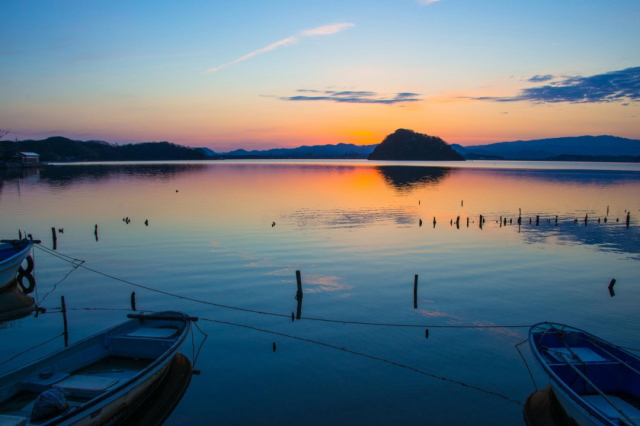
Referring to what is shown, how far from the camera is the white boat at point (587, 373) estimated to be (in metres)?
10.3

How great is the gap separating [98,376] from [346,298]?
1240cm

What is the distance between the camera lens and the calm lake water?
13047 mm

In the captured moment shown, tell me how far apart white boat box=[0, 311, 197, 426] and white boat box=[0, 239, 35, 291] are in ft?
41.0

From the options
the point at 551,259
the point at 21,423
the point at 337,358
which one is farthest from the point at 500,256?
the point at 21,423

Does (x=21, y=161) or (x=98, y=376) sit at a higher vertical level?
(x=21, y=161)

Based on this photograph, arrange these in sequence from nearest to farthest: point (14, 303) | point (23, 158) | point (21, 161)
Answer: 1. point (14, 303)
2. point (21, 161)
3. point (23, 158)

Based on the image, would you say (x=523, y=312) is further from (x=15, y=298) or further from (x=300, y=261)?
(x=15, y=298)

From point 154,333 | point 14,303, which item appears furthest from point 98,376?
point 14,303

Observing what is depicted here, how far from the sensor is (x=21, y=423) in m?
8.90

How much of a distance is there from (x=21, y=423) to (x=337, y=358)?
9696mm

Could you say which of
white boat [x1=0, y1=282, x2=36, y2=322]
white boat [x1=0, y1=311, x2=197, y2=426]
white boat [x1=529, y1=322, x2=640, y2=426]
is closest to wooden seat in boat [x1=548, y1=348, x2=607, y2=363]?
white boat [x1=529, y1=322, x2=640, y2=426]

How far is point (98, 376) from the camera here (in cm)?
1177

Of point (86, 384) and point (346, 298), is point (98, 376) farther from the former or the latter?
point (346, 298)

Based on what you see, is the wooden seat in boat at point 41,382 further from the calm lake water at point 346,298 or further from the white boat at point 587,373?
the white boat at point 587,373
